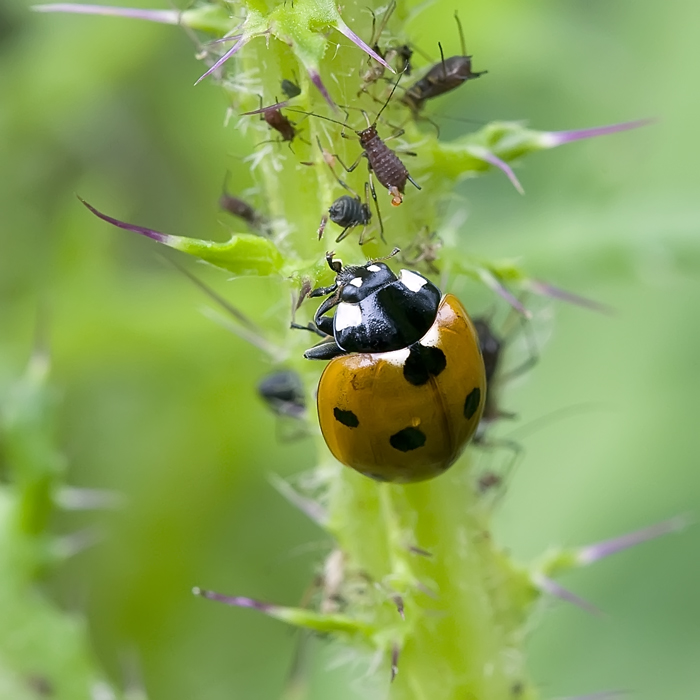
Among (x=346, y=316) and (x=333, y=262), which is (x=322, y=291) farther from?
(x=346, y=316)

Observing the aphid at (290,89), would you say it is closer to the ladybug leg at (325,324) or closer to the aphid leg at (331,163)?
the aphid leg at (331,163)

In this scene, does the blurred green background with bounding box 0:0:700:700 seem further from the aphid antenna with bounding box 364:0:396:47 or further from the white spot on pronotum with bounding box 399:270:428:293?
the aphid antenna with bounding box 364:0:396:47

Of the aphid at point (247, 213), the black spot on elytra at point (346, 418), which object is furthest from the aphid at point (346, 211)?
the black spot on elytra at point (346, 418)

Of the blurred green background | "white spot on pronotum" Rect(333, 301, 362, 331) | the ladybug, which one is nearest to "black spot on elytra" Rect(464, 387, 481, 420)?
the ladybug

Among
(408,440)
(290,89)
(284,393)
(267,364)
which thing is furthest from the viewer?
(267,364)

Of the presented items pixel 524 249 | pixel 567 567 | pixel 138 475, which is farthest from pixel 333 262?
pixel 138 475

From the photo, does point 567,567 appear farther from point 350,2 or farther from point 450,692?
point 350,2

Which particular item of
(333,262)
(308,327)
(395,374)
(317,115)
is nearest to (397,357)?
(395,374)
